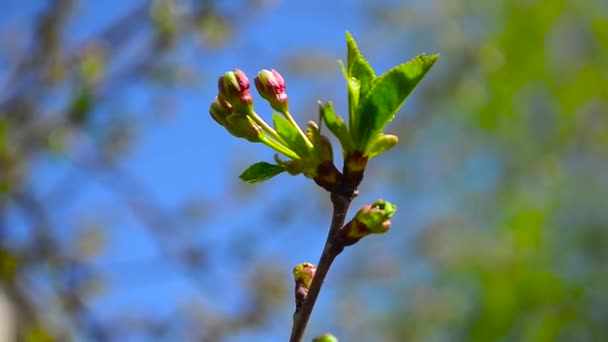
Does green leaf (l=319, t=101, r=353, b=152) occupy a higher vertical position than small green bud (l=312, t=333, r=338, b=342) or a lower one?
higher

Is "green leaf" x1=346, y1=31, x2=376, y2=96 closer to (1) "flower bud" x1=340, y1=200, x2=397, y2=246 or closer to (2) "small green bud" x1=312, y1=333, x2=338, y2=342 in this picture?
(1) "flower bud" x1=340, y1=200, x2=397, y2=246

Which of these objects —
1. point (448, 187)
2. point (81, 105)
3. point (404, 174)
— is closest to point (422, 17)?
point (404, 174)

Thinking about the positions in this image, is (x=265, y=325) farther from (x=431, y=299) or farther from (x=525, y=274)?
(x=525, y=274)

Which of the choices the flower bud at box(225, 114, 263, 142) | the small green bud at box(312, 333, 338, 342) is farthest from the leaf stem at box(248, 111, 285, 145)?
the small green bud at box(312, 333, 338, 342)

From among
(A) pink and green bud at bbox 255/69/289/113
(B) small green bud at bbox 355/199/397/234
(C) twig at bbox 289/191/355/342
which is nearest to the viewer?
(C) twig at bbox 289/191/355/342

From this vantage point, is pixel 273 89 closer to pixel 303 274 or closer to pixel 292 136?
pixel 292 136

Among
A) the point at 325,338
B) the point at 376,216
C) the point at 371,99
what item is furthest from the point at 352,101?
the point at 325,338

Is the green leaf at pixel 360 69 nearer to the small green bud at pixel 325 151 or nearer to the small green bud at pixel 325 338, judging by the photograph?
the small green bud at pixel 325 151
